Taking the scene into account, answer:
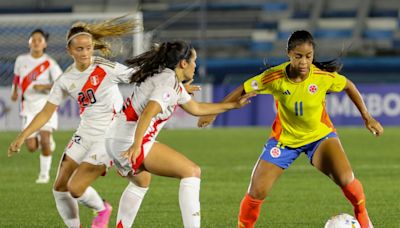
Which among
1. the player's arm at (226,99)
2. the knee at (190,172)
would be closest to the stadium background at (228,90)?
the player's arm at (226,99)

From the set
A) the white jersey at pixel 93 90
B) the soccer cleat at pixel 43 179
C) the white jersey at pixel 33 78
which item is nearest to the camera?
the white jersey at pixel 93 90

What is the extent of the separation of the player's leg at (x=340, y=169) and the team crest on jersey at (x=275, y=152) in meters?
0.30

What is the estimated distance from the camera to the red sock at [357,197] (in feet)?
25.6

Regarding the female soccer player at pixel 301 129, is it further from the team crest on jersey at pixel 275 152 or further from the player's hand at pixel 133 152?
the player's hand at pixel 133 152

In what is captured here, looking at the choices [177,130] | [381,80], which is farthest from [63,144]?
[381,80]

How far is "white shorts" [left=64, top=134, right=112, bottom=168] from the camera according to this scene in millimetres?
8164

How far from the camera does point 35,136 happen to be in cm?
1470

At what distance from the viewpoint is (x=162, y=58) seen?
732cm

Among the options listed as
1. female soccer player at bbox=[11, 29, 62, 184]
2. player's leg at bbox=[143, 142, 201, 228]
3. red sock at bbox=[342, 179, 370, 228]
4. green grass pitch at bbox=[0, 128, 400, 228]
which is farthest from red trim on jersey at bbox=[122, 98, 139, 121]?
female soccer player at bbox=[11, 29, 62, 184]

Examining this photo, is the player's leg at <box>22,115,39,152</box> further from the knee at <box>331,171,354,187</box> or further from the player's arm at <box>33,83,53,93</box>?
the knee at <box>331,171,354,187</box>

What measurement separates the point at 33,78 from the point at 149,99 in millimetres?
8276

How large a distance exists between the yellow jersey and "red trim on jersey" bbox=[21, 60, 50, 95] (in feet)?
25.0

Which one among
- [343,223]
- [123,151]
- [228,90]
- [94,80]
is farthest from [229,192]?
[228,90]

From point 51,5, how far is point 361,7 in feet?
40.1
